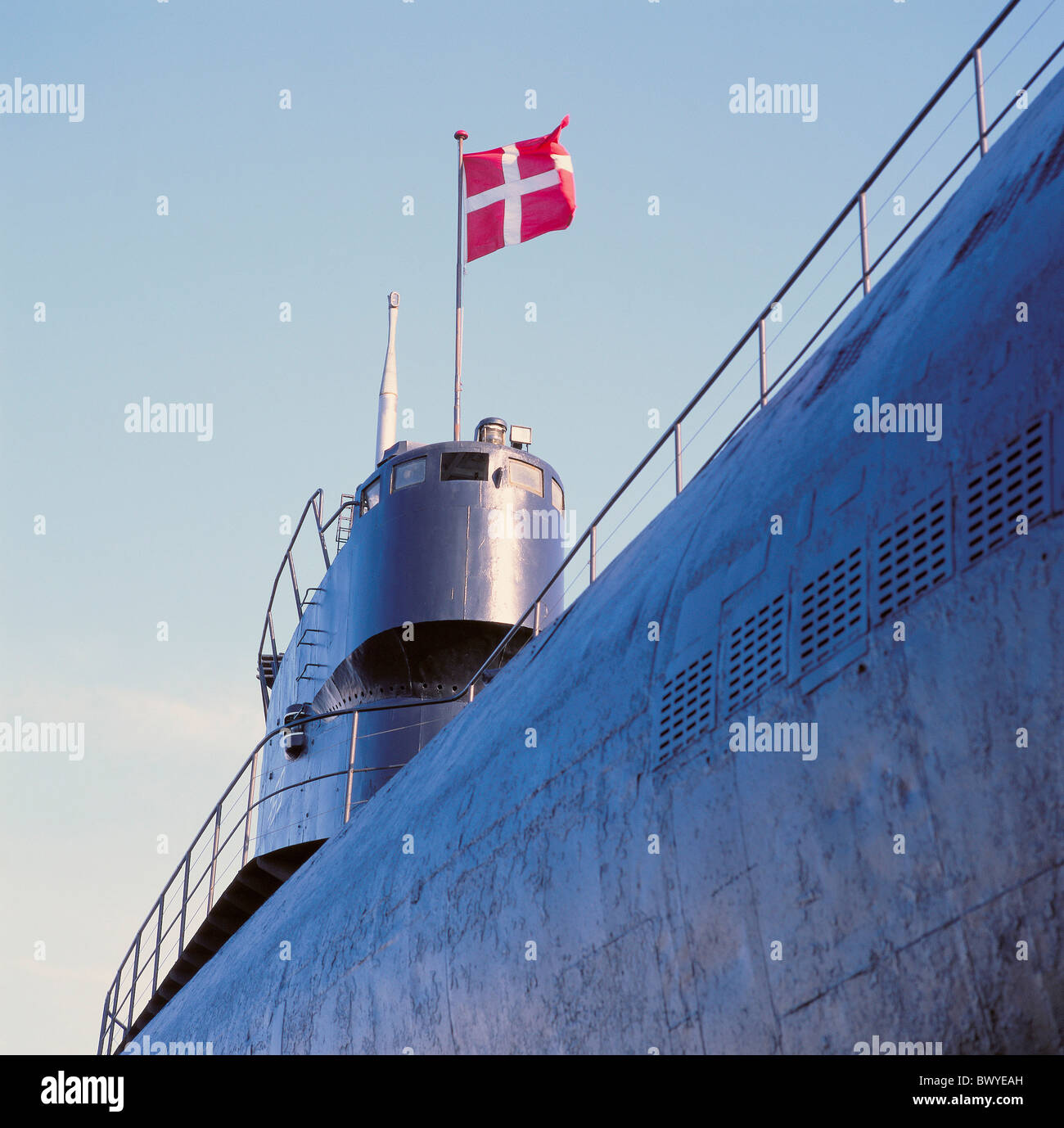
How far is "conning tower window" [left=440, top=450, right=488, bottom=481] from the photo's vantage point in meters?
16.7

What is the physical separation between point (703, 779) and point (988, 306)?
240cm

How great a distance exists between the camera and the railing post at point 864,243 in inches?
323

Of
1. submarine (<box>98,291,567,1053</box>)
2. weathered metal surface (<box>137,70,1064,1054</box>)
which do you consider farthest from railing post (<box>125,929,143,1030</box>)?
weathered metal surface (<box>137,70,1064,1054</box>)

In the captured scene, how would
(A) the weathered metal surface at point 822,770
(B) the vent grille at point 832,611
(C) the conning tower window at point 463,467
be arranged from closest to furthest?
(A) the weathered metal surface at point 822,770 → (B) the vent grille at point 832,611 → (C) the conning tower window at point 463,467

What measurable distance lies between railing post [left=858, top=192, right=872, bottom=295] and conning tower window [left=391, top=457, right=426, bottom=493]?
894cm

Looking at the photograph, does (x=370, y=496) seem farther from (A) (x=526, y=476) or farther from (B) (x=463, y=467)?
(A) (x=526, y=476)

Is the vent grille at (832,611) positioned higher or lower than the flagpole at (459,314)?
lower

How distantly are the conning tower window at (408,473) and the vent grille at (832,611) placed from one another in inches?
442

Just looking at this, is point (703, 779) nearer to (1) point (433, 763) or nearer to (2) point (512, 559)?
(1) point (433, 763)

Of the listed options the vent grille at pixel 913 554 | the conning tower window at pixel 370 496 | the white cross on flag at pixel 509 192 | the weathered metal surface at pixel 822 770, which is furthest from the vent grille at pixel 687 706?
the white cross on flag at pixel 509 192

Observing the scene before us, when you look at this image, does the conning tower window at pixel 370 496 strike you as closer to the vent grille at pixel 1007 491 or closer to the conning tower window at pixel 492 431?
the conning tower window at pixel 492 431

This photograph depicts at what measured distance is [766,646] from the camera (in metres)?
6.01

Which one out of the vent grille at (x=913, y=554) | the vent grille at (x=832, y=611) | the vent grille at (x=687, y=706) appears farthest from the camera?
the vent grille at (x=687, y=706)
